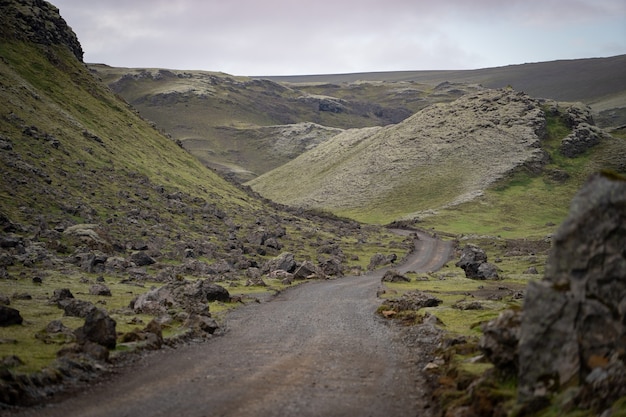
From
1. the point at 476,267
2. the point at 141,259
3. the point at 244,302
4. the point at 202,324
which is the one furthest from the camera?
the point at 476,267

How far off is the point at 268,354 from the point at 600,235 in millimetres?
20090

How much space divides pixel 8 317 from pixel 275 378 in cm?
1878

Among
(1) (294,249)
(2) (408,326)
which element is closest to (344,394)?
(2) (408,326)

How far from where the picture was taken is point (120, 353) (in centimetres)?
2897

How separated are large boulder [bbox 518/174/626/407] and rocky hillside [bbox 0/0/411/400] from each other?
19.6 meters

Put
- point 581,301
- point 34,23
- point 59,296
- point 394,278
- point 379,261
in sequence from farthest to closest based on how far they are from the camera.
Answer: point 34,23, point 379,261, point 394,278, point 59,296, point 581,301

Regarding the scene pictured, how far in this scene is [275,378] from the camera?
26125 millimetres

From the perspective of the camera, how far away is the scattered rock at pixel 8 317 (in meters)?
33.3

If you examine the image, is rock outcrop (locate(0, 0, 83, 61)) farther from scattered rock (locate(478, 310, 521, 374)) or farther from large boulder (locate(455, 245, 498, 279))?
scattered rock (locate(478, 310, 521, 374))

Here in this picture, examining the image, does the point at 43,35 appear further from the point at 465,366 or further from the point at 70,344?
the point at 465,366

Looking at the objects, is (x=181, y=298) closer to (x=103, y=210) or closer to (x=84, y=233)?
(x=84, y=233)

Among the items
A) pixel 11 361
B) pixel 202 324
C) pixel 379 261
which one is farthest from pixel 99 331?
pixel 379 261

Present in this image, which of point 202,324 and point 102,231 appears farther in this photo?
point 102,231

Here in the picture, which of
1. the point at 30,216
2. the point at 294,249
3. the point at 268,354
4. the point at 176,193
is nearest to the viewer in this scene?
the point at 268,354
